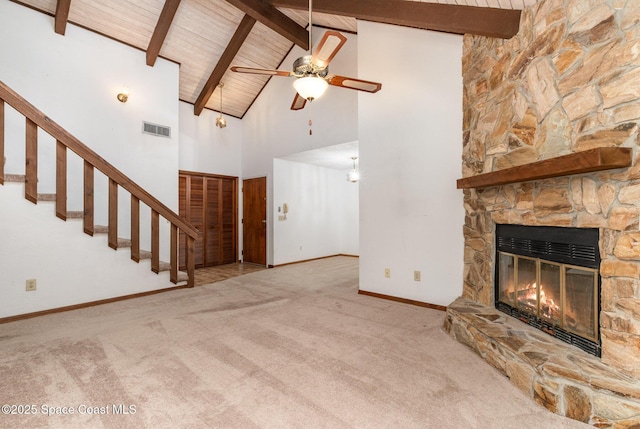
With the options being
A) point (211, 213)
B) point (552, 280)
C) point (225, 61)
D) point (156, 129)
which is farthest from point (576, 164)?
point (211, 213)

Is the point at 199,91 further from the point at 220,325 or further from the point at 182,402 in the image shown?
the point at 182,402

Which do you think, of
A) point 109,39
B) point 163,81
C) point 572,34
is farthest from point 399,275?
point 109,39

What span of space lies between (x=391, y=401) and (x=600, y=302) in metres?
1.42

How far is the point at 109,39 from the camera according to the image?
450 centimetres

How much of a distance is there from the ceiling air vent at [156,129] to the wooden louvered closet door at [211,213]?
983 millimetres

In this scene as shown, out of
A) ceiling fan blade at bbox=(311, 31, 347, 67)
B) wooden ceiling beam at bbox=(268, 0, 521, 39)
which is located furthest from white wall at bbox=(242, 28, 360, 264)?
ceiling fan blade at bbox=(311, 31, 347, 67)

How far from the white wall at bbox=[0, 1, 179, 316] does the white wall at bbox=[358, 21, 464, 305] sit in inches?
121

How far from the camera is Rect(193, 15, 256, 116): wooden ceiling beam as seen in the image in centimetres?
475

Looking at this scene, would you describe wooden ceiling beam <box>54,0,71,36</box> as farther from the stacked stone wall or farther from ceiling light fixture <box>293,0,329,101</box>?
the stacked stone wall

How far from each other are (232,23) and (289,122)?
182 centimetres

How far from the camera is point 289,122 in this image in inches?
230

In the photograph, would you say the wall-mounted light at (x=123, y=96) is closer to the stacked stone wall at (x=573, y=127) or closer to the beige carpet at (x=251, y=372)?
the beige carpet at (x=251, y=372)

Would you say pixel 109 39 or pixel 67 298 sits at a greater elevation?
pixel 109 39

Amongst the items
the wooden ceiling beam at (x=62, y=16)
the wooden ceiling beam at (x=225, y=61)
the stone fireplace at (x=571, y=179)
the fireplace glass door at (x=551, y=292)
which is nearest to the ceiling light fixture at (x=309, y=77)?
the stone fireplace at (x=571, y=179)
